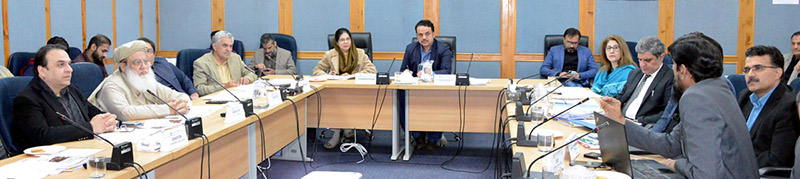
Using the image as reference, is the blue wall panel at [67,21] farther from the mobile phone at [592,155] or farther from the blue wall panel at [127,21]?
the mobile phone at [592,155]

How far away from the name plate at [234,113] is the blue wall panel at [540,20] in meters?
4.13

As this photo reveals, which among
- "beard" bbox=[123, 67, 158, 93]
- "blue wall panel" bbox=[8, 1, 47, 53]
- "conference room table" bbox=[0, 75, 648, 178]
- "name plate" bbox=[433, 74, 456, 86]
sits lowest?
"conference room table" bbox=[0, 75, 648, 178]

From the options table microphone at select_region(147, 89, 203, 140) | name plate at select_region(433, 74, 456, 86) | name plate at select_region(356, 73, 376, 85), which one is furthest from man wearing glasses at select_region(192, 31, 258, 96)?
table microphone at select_region(147, 89, 203, 140)

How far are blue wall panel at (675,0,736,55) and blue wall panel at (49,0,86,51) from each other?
5597 mm

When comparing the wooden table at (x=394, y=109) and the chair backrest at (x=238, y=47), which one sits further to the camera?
the chair backrest at (x=238, y=47)

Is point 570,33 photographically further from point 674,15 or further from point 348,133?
point 348,133

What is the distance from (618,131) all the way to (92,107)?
87.1 inches

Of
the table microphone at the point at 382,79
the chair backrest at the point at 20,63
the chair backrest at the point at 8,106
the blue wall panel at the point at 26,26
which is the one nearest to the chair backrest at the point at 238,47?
the blue wall panel at the point at 26,26

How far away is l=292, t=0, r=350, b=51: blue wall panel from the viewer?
6723mm

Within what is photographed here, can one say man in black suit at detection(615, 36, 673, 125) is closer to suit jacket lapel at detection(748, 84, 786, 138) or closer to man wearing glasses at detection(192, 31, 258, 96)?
suit jacket lapel at detection(748, 84, 786, 138)

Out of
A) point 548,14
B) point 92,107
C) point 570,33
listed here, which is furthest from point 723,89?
point 548,14

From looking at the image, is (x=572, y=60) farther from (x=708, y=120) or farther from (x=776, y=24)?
(x=708, y=120)

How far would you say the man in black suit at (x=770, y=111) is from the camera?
2.24 metres

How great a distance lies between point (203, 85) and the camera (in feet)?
14.3
